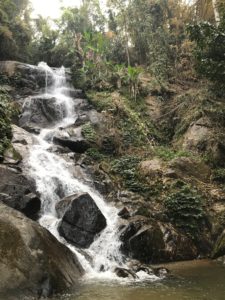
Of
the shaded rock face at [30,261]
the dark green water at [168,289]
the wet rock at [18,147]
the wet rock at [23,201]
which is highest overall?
the wet rock at [18,147]

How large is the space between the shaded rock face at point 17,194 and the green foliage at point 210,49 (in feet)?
31.6

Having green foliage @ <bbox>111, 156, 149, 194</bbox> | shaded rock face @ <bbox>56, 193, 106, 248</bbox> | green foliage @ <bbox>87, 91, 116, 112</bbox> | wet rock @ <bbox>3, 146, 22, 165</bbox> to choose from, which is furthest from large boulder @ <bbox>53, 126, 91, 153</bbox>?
shaded rock face @ <bbox>56, 193, 106, 248</bbox>

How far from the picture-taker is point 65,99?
2300cm

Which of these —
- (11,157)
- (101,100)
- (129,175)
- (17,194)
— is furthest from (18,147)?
(101,100)

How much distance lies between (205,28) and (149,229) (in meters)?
9.12

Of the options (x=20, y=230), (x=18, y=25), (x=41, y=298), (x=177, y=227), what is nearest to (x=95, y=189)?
(x=177, y=227)

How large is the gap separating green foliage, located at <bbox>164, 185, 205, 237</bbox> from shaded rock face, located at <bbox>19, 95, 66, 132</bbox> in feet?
30.4

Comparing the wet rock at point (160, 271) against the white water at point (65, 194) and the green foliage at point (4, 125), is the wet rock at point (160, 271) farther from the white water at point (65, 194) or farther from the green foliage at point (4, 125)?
the green foliage at point (4, 125)

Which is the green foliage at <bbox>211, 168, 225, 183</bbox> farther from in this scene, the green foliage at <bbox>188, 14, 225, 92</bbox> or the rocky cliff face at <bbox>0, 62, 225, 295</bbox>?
the green foliage at <bbox>188, 14, 225, 92</bbox>

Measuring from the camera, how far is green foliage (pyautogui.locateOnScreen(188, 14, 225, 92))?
50.5 feet

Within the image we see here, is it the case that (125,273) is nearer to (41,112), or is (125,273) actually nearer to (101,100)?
(41,112)

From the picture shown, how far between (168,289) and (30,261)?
3033mm

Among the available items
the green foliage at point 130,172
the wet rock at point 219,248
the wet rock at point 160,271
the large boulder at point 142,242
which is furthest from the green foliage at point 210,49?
the wet rock at point 160,271

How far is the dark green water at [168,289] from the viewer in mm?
7086
